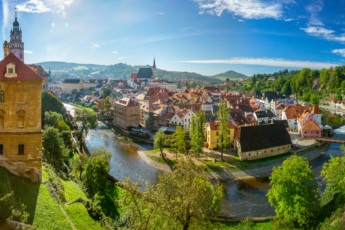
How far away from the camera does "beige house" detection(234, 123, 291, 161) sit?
3222 cm

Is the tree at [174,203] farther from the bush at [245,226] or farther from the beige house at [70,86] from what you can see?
the beige house at [70,86]

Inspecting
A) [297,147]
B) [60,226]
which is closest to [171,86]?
[297,147]

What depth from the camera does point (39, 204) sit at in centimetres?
1377

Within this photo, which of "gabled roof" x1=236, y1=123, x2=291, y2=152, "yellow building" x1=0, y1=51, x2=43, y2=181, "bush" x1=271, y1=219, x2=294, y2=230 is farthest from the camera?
"gabled roof" x1=236, y1=123, x2=291, y2=152

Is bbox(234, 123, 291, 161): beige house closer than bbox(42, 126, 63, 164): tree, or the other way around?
bbox(42, 126, 63, 164): tree

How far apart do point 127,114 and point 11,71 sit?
1489 inches

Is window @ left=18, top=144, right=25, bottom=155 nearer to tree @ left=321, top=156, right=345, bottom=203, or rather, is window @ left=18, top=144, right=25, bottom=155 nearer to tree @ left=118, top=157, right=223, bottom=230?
tree @ left=118, top=157, right=223, bottom=230

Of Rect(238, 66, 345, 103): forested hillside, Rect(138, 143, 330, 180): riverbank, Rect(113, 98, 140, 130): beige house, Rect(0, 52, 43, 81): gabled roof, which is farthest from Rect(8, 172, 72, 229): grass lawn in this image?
Rect(238, 66, 345, 103): forested hillside

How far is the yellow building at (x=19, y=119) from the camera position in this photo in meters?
16.2

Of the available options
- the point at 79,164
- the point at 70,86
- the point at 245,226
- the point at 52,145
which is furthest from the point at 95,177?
the point at 70,86

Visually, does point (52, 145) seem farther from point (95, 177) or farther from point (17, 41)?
point (17, 41)

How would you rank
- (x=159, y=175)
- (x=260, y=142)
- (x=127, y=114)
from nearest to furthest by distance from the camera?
(x=159, y=175) < (x=260, y=142) < (x=127, y=114)

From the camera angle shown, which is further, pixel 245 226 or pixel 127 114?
pixel 127 114

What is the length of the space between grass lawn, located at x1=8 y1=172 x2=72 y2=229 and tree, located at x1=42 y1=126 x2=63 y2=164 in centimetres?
886
